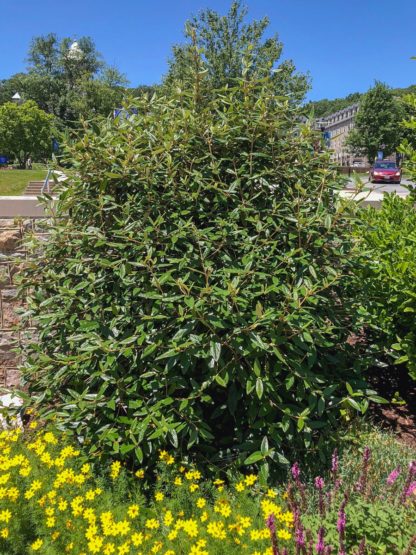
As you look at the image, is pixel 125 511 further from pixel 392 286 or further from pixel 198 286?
pixel 392 286

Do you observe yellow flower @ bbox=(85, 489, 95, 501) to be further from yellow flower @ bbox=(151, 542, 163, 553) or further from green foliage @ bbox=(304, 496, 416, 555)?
green foliage @ bbox=(304, 496, 416, 555)

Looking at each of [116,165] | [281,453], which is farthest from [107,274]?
[281,453]

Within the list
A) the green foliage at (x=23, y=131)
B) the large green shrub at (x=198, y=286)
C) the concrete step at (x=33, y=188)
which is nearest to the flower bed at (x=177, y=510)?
the large green shrub at (x=198, y=286)

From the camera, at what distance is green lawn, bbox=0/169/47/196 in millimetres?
21734

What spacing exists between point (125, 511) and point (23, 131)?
38672 millimetres

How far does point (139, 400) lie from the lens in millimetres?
2414

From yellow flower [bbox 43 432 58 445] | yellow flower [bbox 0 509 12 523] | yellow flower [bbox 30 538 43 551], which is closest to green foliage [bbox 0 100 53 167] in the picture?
yellow flower [bbox 43 432 58 445]

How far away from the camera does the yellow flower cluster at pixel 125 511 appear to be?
1954 millimetres

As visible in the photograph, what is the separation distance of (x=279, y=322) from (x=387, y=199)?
2331mm

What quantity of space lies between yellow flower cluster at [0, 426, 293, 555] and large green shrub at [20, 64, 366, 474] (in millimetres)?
178

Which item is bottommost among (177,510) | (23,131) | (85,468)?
(177,510)

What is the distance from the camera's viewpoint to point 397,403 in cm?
321

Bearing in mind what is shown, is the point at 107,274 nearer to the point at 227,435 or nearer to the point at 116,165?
the point at 116,165

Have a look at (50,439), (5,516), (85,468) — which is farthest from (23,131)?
(5,516)
